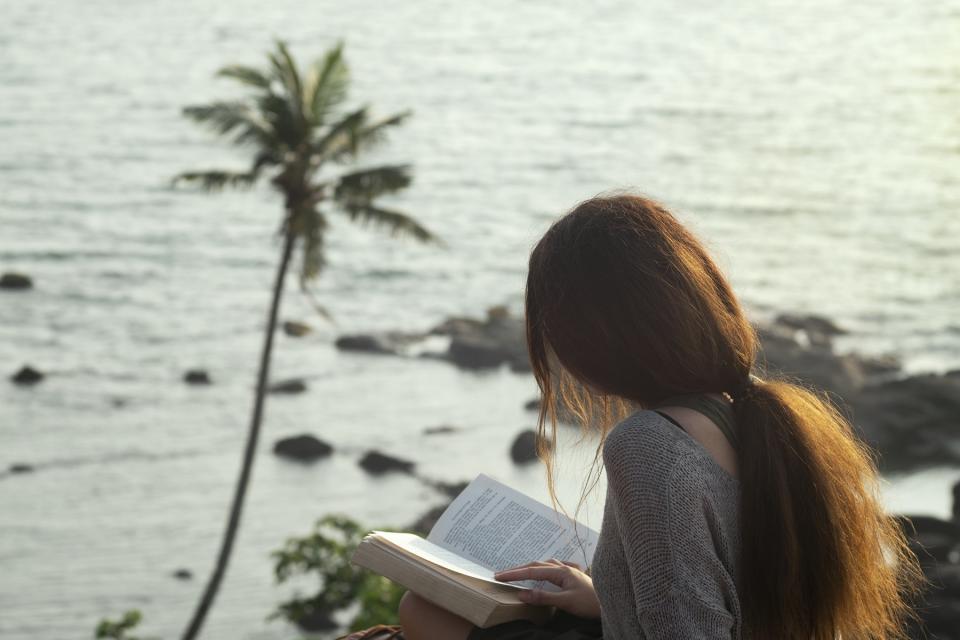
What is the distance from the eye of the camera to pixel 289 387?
3756 cm

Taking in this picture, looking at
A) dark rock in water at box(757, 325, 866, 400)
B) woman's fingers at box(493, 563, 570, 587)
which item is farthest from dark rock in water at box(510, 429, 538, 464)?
woman's fingers at box(493, 563, 570, 587)

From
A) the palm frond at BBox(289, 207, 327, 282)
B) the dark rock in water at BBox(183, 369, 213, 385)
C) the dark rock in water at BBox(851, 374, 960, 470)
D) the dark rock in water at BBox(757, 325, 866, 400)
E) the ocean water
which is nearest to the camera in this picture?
the palm frond at BBox(289, 207, 327, 282)

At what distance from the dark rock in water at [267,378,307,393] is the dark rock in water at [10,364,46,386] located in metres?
7.57

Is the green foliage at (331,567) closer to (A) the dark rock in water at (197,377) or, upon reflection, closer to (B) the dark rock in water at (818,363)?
(B) the dark rock in water at (818,363)

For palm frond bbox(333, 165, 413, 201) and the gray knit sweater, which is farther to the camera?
palm frond bbox(333, 165, 413, 201)

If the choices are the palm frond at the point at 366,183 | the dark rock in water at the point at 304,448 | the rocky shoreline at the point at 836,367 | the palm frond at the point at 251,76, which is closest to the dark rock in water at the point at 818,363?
the rocky shoreline at the point at 836,367

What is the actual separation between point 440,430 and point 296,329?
31.5 feet

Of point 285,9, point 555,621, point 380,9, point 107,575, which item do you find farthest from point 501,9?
point 555,621

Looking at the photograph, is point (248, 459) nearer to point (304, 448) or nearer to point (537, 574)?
point (304, 448)

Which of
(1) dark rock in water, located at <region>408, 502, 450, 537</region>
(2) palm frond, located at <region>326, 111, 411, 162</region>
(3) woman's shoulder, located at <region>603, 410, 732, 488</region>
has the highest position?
(3) woman's shoulder, located at <region>603, 410, 732, 488</region>

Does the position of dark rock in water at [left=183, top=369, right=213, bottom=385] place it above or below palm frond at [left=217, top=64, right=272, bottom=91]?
below

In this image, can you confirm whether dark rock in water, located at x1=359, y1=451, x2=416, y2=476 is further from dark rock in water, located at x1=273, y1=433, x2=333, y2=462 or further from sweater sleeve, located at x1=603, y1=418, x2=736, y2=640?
sweater sleeve, located at x1=603, y1=418, x2=736, y2=640

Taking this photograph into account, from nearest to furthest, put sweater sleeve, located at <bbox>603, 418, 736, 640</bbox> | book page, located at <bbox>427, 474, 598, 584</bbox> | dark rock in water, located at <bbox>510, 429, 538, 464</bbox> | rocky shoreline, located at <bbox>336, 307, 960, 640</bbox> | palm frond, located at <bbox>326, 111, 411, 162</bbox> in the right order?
sweater sleeve, located at <bbox>603, 418, 736, 640</bbox>, book page, located at <bbox>427, 474, 598, 584</bbox>, palm frond, located at <bbox>326, 111, 411, 162</bbox>, rocky shoreline, located at <bbox>336, 307, 960, 640</bbox>, dark rock in water, located at <bbox>510, 429, 538, 464</bbox>

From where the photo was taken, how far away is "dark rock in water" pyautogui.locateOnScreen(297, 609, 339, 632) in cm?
2252
